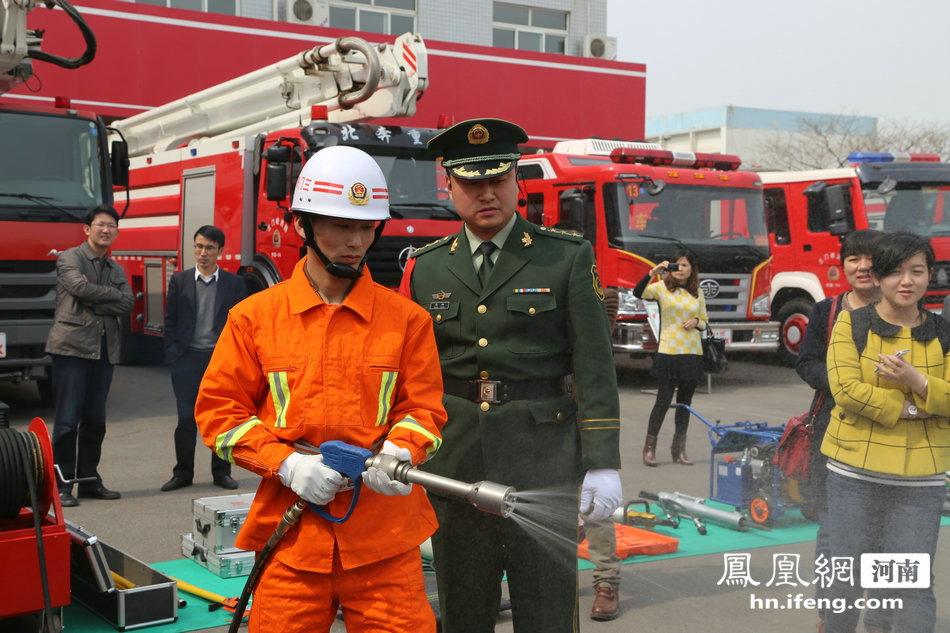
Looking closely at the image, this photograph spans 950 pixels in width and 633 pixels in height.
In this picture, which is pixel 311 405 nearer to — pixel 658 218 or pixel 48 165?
pixel 48 165

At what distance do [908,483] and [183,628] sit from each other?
3.44 meters

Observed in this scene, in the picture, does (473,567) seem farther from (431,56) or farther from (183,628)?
(431,56)

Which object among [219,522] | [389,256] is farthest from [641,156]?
[219,522]

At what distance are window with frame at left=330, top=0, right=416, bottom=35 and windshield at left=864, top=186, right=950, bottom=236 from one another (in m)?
12.6

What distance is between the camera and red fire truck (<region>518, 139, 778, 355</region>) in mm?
12969

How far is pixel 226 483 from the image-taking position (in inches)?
302

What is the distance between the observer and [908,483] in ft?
12.0

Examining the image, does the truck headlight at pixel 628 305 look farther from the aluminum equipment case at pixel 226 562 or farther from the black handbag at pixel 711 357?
the aluminum equipment case at pixel 226 562

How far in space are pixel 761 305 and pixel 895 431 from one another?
35.4ft

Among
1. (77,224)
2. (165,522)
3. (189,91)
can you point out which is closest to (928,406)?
(165,522)

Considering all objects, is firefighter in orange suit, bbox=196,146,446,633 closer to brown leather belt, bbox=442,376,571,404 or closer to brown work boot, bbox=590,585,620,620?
brown leather belt, bbox=442,376,571,404

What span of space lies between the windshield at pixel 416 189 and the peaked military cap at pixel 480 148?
23.5ft

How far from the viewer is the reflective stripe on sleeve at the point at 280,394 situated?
2.71m

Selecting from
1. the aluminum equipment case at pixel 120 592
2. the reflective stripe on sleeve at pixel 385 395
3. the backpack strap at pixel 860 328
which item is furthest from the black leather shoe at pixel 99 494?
the backpack strap at pixel 860 328
